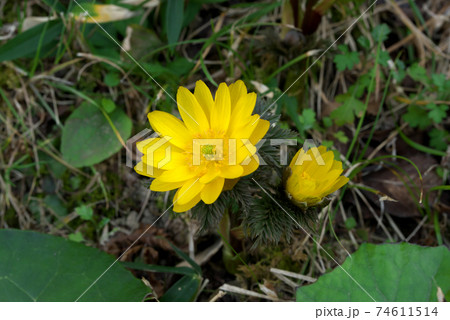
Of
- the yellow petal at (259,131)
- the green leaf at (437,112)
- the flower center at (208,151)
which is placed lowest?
the green leaf at (437,112)

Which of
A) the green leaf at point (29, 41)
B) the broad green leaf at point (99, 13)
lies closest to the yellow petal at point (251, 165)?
the broad green leaf at point (99, 13)

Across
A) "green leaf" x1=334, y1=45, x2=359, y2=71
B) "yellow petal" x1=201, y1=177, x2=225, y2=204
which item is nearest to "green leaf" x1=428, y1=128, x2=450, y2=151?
"green leaf" x1=334, y1=45, x2=359, y2=71

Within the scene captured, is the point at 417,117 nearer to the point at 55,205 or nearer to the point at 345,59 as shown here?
the point at 345,59

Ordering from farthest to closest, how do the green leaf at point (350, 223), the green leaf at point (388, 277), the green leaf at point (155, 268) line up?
1. the green leaf at point (350, 223)
2. the green leaf at point (155, 268)
3. the green leaf at point (388, 277)

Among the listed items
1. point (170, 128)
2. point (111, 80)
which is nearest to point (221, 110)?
point (170, 128)

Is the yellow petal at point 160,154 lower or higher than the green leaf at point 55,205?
higher

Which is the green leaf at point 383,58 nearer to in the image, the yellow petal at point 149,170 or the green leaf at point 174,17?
the green leaf at point 174,17

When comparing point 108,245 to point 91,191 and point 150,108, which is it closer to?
point 91,191

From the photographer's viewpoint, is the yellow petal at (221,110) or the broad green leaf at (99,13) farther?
the broad green leaf at (99,13)
